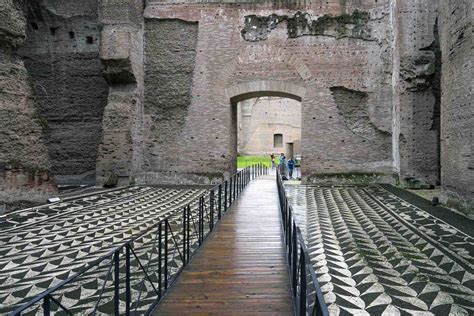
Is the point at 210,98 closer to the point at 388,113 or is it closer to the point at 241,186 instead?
the point at 241,186

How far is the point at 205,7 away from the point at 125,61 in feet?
9.51

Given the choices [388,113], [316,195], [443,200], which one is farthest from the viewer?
[388,113]

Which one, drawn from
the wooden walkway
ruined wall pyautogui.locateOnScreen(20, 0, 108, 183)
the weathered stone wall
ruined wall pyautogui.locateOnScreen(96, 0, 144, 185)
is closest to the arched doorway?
the weathered stone wall

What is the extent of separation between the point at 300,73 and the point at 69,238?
8.06m

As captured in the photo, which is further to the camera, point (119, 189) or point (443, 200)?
point (119, 189)

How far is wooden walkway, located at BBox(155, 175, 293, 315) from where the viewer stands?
2.94 meters

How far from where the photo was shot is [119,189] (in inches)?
416

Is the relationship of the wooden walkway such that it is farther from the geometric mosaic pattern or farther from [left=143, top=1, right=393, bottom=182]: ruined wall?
[left=143, top=1, right=393, bottom=182]: ruined wall

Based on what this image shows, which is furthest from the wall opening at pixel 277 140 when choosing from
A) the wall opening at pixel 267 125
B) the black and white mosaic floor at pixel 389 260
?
the black and white mosaic floor at pixel 389 260

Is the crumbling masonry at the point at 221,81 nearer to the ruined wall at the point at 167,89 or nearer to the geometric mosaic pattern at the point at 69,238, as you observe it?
the ruined wall at the point at 167,89

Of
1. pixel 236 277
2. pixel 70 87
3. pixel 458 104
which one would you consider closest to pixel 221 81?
pixel 70 87

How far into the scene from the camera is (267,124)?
27.5 m

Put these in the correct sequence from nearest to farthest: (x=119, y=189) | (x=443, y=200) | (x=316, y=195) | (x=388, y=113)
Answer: (x=443, y=200), (x=316, y=195), (x=119, y=189), (x=388, y=113)

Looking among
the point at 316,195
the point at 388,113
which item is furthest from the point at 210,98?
the point at 388,113
